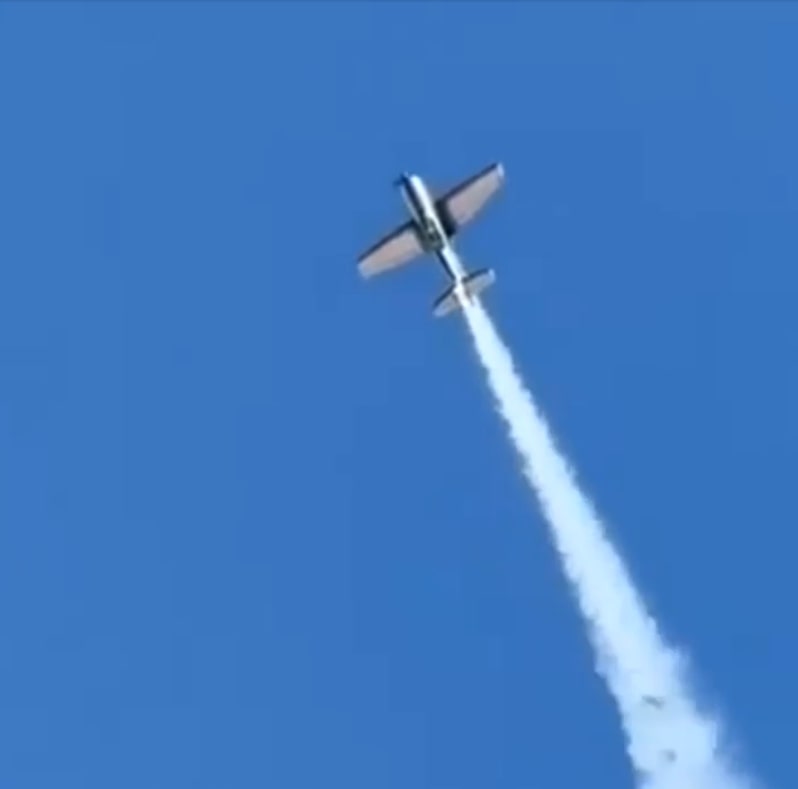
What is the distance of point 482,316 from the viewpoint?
115750mm

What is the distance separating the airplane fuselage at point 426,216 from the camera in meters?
118

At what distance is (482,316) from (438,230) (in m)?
4.39

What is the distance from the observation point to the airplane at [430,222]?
118062 mm

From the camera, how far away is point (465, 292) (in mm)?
115938

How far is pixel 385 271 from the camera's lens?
391ft

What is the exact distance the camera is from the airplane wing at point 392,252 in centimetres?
11875

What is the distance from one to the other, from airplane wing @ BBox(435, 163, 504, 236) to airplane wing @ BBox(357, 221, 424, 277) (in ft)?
4.49

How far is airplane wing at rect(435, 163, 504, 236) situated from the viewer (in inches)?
4668

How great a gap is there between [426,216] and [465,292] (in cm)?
396

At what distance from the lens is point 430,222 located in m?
118

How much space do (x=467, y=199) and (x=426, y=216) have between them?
5.79 ft

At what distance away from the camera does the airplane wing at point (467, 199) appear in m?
119

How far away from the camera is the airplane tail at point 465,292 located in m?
116

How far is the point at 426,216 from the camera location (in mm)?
118250
